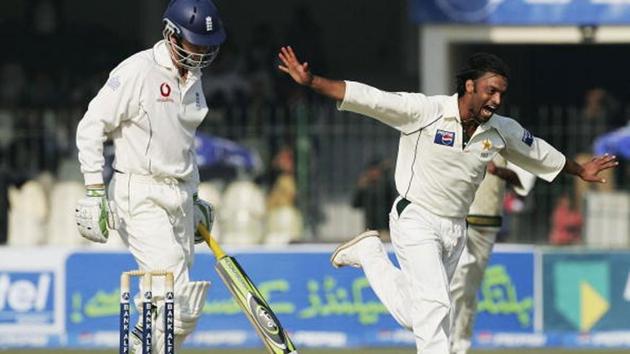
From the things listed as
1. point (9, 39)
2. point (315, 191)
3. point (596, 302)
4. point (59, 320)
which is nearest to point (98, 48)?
point (9, 39)

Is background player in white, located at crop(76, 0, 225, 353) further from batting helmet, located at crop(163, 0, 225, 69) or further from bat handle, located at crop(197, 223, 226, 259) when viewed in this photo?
bat handle, located at crop(197, 223, 226, 259)

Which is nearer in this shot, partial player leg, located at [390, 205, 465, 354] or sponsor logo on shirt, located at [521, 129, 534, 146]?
partial player leg, located at [390, 205, 465, 354]

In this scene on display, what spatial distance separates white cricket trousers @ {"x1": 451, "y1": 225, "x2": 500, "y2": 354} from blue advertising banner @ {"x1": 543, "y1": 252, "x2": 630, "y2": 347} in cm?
244

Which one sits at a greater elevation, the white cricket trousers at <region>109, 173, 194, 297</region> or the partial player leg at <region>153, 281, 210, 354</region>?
the white cricket trousers at <region>109, 173, 194, 297</region>

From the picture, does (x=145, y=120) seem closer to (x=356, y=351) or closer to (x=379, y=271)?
(x=379, y=271)

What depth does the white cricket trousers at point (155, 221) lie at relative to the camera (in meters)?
9.15

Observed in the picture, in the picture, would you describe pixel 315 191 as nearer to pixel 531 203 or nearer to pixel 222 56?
pixel 531 203

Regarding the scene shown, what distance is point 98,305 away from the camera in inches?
536

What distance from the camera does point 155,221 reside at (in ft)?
30.2

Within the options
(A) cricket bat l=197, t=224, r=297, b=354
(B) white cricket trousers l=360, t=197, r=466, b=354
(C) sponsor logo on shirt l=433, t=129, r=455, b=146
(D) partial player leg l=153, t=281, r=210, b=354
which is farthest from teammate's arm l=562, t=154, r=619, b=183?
(D) partial player leg l=153, t=281, r=210, b=354

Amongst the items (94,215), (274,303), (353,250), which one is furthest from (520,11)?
(94,215)

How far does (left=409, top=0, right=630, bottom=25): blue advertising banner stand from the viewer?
15.9m

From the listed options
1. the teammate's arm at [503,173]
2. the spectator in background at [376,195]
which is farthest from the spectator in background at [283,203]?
the teammate's arm at [503,173]

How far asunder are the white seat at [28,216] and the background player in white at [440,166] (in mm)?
5836
